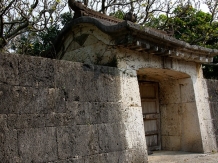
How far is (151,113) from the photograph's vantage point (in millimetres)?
7824

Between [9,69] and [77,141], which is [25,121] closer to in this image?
[9,69]

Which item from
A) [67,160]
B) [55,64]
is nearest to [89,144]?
[67,160]

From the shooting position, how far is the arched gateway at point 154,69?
5691 millimetres

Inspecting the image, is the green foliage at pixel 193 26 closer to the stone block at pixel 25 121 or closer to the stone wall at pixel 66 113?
the stone wall at pixel 66 113

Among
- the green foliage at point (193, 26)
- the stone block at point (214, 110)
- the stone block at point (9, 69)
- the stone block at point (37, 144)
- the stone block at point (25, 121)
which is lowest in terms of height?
the stone block at point (37, 144)

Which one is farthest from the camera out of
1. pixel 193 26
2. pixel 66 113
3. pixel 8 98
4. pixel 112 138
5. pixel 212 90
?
pixel 193 26

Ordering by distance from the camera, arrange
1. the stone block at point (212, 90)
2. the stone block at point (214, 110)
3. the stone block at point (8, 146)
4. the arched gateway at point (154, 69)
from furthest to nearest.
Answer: the stone block at point (212, 90)
the stone block at point (214, 110)
the arched gateway at point (154, 69)
the stone block at point (8, 146)

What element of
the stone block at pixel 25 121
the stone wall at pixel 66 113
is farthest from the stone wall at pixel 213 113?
the stone block at pixel 25 121

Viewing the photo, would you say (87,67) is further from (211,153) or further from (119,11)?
(119,11)

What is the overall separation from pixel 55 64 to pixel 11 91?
0.84 meters

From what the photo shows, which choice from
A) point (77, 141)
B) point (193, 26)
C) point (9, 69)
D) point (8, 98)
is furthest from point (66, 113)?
point (193, 26)

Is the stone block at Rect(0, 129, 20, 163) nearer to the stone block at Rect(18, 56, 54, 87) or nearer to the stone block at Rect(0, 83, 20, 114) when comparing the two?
the stone block at Rect(0, 83, 20, 114)

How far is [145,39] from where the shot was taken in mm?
5793

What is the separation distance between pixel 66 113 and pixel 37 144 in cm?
67
